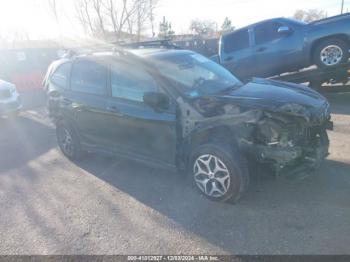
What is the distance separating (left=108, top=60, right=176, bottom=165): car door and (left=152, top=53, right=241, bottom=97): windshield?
29 cm

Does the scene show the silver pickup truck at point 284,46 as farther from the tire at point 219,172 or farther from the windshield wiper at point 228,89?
the tire at point 219,172

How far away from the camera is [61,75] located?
5527 mm

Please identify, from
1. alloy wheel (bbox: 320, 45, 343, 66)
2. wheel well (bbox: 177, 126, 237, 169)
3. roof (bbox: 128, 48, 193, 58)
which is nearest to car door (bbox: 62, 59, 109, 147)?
roof (bbox: 128, 48, 193, 58)

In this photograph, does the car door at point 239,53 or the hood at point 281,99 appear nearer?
the hood at point 281,99

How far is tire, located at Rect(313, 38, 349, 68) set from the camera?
7.66 meters

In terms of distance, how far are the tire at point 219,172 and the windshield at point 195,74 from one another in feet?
2.53

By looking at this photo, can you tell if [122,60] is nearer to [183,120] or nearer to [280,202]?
[183,120]

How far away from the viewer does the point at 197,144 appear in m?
3.88

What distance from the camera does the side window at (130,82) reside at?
4.18 metres

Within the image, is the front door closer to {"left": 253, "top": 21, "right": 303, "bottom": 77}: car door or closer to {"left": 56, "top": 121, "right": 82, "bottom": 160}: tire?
{"left": 56, "top": 121, "right": 82, "bottom": 160}: tire

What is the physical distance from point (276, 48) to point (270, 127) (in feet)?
18.0

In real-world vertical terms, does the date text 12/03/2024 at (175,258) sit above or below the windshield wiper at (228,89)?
below

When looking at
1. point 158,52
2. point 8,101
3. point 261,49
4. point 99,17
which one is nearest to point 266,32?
point 261,49

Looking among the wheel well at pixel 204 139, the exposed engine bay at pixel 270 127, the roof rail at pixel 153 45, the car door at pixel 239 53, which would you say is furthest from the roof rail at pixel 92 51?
the car door at pixel 239 53
